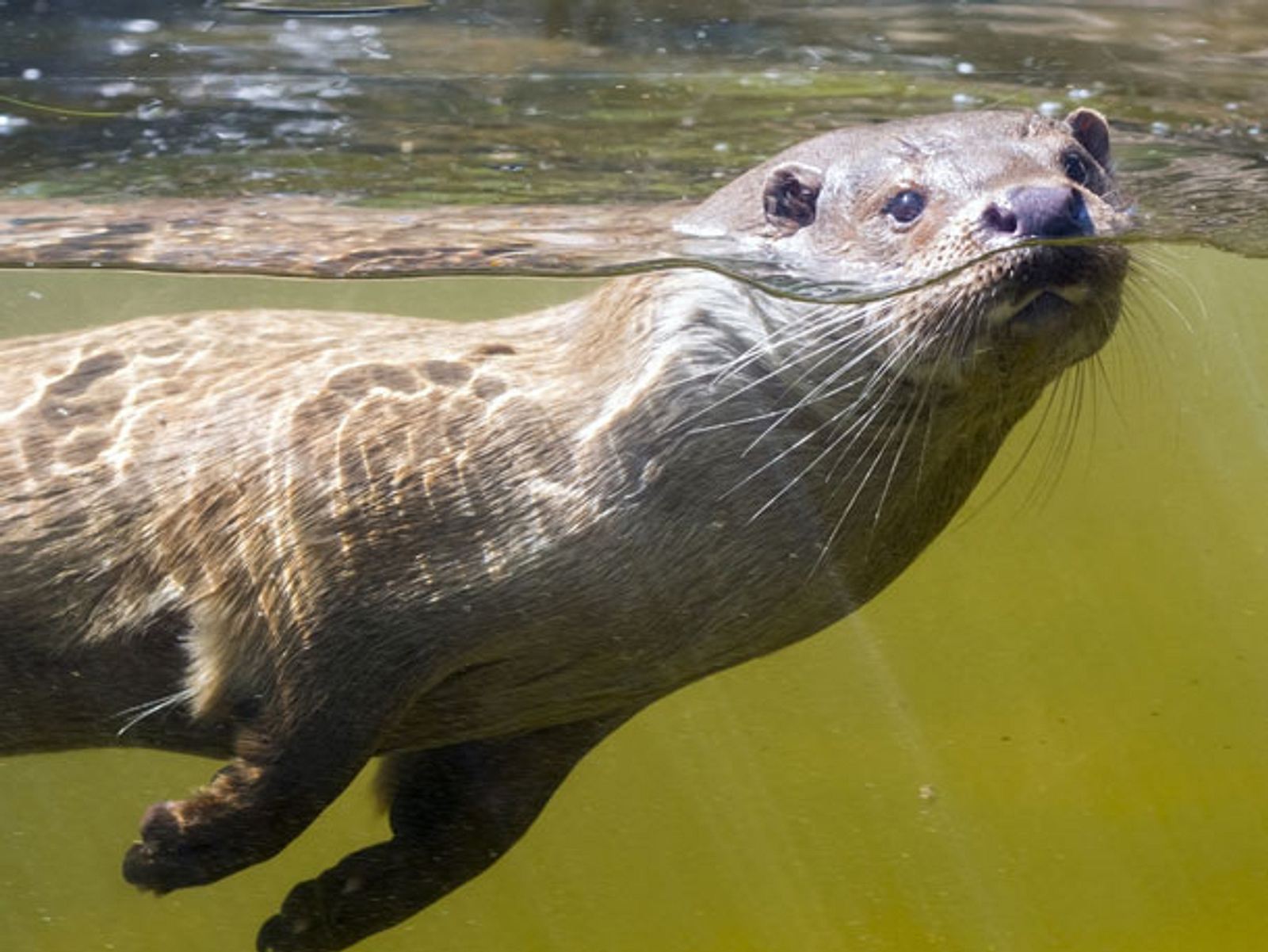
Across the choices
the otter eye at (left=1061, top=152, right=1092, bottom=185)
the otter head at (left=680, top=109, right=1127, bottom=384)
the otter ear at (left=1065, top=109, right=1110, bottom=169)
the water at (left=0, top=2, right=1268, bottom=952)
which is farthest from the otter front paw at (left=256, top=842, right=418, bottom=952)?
the otter ear at (left=1065, top=109, right=1110, bottom=169)

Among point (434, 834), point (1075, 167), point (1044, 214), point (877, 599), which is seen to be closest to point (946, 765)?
point (877, 599)

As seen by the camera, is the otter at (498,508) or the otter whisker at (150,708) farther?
the otter whisker at (150,708)

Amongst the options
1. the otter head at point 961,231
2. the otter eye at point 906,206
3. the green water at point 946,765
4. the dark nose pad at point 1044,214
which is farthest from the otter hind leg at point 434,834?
the green water at point 946,765

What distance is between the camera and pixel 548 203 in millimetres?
5332

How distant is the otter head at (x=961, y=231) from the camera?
2963 millimetres

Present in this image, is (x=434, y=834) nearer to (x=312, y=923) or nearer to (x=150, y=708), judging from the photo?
(x=312, y=923)

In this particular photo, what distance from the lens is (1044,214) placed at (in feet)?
9.46

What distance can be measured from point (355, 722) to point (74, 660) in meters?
0.75

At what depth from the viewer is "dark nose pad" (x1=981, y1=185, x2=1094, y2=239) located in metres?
2.88

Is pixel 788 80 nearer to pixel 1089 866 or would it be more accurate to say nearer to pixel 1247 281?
pixel 1247 281

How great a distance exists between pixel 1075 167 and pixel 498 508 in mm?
1555

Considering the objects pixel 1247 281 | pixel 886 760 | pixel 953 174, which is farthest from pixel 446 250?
pixel 886 760

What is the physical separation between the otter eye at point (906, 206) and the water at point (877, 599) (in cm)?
56

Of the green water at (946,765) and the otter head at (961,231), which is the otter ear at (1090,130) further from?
the green water at (946,765)
